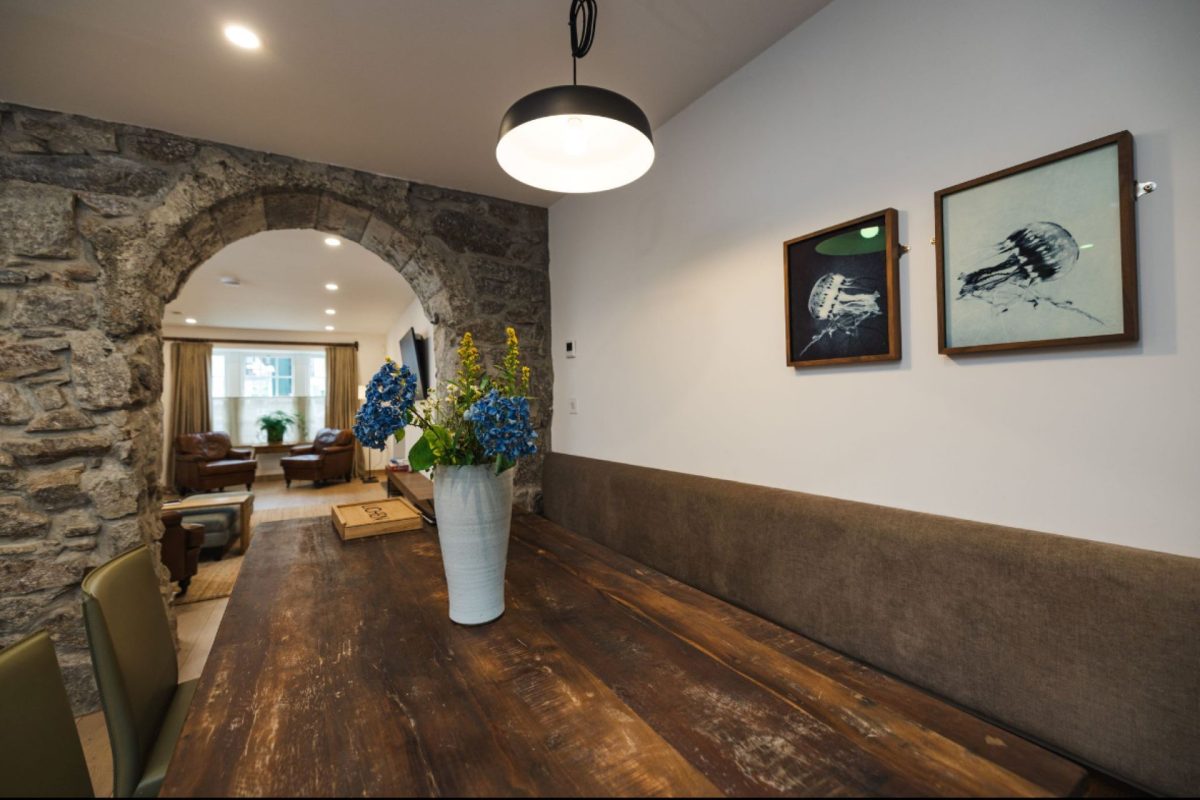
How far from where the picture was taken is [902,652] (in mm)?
1214

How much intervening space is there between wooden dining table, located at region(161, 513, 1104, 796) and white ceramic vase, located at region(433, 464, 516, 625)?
0.06 metres

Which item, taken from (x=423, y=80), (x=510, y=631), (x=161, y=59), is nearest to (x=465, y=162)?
(x=423, y=80)

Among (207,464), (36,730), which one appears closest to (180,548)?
(36,730)

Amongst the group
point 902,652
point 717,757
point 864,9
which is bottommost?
point 902,652

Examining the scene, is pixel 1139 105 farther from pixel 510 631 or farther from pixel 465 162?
pixel 465 162

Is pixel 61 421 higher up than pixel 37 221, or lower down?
A: lower down

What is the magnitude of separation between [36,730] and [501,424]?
0.89 meters

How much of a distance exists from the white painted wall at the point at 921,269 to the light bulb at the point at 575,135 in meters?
0.78

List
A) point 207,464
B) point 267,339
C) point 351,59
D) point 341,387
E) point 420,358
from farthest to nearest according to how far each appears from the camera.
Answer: point 341,387 < point 267,339 < point 207,464 < point 420,358 < point 351,59

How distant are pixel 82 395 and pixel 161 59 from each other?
4.17ft

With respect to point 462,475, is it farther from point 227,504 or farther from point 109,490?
point 227,504

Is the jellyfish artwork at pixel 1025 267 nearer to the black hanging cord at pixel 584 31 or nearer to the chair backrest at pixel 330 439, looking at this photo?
the black hanging cord at pixel 584 31

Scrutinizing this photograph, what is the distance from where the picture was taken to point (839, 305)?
4.86 feet

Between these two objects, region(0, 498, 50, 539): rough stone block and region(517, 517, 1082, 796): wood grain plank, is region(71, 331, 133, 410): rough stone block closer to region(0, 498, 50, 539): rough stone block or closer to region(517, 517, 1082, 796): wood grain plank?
region(0, 498, 50, 539): rough stone block
